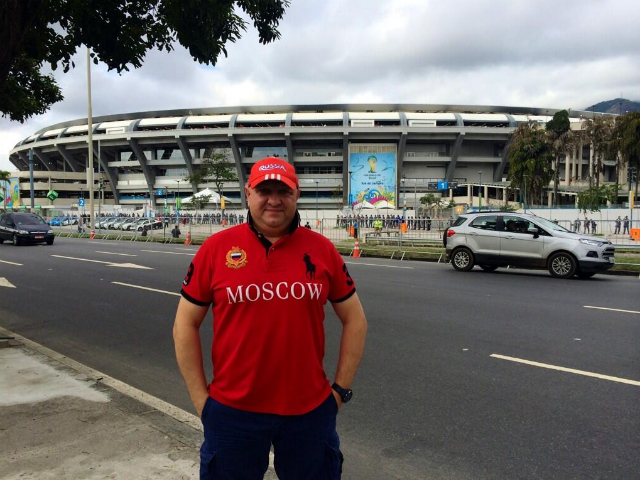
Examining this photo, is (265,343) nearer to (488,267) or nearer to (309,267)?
(309,267)

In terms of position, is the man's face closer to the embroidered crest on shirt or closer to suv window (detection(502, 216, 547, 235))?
the embroidered crest on shirt

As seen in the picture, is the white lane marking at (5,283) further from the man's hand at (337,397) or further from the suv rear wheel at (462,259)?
the suv rear wheel at (462,259)

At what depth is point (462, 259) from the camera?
46.8 feet

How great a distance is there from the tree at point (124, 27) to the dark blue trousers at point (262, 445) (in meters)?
5.75

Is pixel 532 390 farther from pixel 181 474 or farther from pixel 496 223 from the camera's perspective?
pixel 496 223

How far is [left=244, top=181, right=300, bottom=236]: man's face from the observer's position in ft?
7.21

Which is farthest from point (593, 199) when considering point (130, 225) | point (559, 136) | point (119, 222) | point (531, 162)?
point (119, 222)

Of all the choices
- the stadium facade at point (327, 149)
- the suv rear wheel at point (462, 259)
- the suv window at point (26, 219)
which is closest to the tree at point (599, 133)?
the stadium facade at point (327, 149)

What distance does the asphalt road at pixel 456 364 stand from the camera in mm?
3496

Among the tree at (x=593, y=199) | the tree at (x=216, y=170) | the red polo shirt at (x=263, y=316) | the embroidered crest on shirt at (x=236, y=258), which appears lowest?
the red polo shirt at (x=263, y=316)

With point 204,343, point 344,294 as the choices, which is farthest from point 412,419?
point 204,343

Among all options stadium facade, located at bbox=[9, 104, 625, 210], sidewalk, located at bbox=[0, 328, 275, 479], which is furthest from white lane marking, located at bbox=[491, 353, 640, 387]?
stadium facade, located at bbox=[9, 104, 625, 210]

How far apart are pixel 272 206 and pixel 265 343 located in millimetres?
608

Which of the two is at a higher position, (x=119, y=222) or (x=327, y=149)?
(x=327, y=149)
